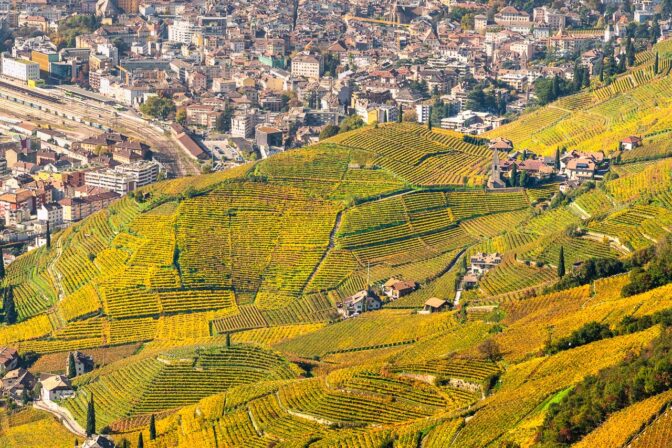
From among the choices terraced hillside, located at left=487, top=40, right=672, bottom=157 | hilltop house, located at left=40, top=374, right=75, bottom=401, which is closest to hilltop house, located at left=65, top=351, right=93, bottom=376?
hilltop house, located at left=40, top=374, right=75, bottom=401

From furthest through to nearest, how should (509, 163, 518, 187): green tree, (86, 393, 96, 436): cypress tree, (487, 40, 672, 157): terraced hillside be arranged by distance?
(487, 40, 672, 157): terraced hillside < (509, 163, 518, 187): green tree < (86, 393, 96, 436): cypress tree

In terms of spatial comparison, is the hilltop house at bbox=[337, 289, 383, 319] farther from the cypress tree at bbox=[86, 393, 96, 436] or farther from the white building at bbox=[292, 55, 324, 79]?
the white building at bbox=[292, 55, 324, 79]

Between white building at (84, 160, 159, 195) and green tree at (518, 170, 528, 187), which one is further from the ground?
green tree at (518, 170, 528, 187)

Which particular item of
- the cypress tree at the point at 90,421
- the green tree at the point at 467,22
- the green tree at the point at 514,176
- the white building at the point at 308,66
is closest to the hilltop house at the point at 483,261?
the green tree at the point at 514,176

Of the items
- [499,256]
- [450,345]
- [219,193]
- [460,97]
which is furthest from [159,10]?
[450,345]

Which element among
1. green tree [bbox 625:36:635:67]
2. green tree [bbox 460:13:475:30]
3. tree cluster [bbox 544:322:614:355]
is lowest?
green tree [bbox 460:13:475:30]

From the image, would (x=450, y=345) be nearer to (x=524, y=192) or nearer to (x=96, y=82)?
(x=524, y=192)

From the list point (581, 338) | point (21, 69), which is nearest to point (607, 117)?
point (581, 338)
